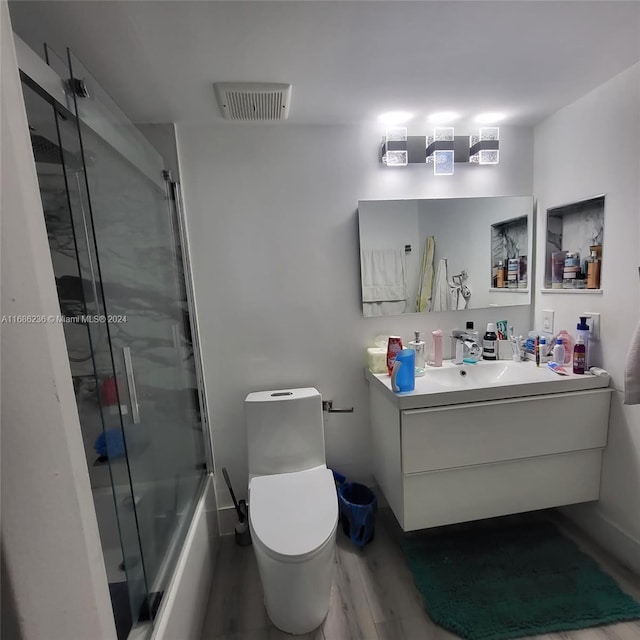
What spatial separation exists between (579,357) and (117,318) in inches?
75.9

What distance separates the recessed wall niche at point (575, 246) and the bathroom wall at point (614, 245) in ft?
0.11

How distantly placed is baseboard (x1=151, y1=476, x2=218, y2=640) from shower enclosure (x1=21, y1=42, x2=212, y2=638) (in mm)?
40

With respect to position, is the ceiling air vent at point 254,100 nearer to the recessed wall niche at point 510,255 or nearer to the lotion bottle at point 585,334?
the recessed wall niche at point 510,255

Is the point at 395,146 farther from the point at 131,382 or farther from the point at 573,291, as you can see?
the point at 131,382

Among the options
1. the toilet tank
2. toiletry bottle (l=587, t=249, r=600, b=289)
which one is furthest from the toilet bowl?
toiletry bottle (l=587, t=249, r=600, b=289)

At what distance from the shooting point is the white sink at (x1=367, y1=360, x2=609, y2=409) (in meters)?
1.35

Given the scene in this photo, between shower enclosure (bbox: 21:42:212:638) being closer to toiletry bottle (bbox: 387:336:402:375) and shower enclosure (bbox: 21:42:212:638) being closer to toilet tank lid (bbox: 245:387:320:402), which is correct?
toilet tank lid (bbox: 245:387:320:402)

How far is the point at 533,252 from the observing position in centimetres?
180

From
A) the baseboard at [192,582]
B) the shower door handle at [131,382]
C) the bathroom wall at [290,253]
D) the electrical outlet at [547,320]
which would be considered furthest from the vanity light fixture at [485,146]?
the baseboard at [192,582]

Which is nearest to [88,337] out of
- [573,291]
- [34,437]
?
[34,437]

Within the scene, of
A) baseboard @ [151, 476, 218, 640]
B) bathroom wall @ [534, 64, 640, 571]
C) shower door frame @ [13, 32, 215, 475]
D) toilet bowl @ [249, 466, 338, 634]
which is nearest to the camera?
shower door frame @ [13, 32, 215, 475]

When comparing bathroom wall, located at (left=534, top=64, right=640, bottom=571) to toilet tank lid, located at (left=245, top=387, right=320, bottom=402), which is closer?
bathroom wall, located at (left=534, top=64, right=640, bottom=571)

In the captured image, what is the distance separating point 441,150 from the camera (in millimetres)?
1646

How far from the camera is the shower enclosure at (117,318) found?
874mm
